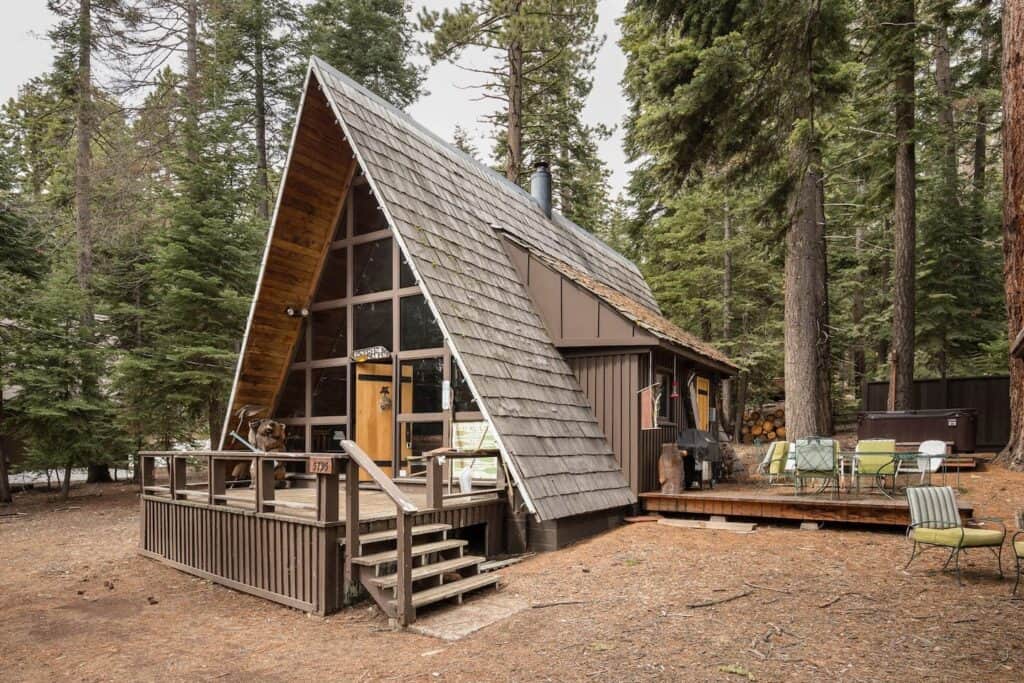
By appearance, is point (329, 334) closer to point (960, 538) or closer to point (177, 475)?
point (177, 475)

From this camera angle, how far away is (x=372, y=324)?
31.2ft

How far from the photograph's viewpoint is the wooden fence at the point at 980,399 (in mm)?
14562

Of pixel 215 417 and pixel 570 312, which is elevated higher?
pixel 570 312

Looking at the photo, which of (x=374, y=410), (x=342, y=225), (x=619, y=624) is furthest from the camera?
(x=342, y=225)

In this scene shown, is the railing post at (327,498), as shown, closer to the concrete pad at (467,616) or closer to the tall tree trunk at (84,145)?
the concrete pad at (467,616)

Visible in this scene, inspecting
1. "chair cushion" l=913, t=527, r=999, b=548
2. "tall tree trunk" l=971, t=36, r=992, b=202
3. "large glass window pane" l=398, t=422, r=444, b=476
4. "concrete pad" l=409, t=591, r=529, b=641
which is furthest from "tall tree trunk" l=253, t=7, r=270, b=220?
"tall tree trunk" l=971, t=36, r=992, b=202

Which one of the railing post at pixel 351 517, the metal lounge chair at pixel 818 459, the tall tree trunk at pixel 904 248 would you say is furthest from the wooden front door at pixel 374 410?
the tall tree trunk at pixel 904 248

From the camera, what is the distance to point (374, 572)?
5785mm

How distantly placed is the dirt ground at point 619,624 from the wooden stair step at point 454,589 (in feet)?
0.82

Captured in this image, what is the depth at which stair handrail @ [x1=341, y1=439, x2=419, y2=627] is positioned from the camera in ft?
17.8

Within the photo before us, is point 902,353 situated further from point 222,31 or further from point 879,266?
point 222,31

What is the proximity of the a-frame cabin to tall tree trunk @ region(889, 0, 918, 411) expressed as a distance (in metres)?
6.00

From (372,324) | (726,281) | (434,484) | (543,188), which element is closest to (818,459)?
(434,484)

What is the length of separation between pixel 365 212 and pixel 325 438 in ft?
11.7
